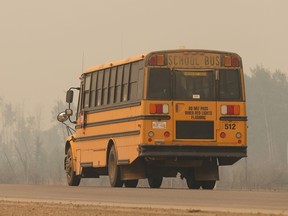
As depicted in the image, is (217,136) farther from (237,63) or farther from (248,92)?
(248,92)

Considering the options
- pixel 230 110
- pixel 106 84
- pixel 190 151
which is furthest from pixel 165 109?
pixel 106 84

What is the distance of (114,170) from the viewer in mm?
28531

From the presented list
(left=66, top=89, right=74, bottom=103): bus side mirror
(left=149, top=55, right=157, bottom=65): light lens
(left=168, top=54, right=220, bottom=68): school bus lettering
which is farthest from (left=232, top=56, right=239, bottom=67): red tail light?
(left=66, top=89, right=74, bottom=103): bus side mirror

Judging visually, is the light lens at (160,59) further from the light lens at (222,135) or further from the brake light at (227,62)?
the light lens at (222,135)

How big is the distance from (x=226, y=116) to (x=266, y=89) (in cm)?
13592

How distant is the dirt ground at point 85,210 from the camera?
54.6 ft

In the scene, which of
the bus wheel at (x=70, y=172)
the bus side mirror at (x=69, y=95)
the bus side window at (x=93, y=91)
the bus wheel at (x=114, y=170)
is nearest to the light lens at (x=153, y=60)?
the bus wheel at (x=114, y=170)

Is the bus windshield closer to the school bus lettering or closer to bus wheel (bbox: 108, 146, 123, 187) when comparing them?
the school bus lettering

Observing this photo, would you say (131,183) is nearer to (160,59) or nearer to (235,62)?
(160,59)

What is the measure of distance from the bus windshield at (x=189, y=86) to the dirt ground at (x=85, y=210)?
847 centimetres

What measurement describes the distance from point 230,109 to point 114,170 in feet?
10.2

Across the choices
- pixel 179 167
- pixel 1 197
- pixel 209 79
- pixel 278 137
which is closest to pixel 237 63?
pixel 209 79

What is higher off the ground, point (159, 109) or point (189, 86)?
point (189, 86)

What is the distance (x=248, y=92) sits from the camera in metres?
164
